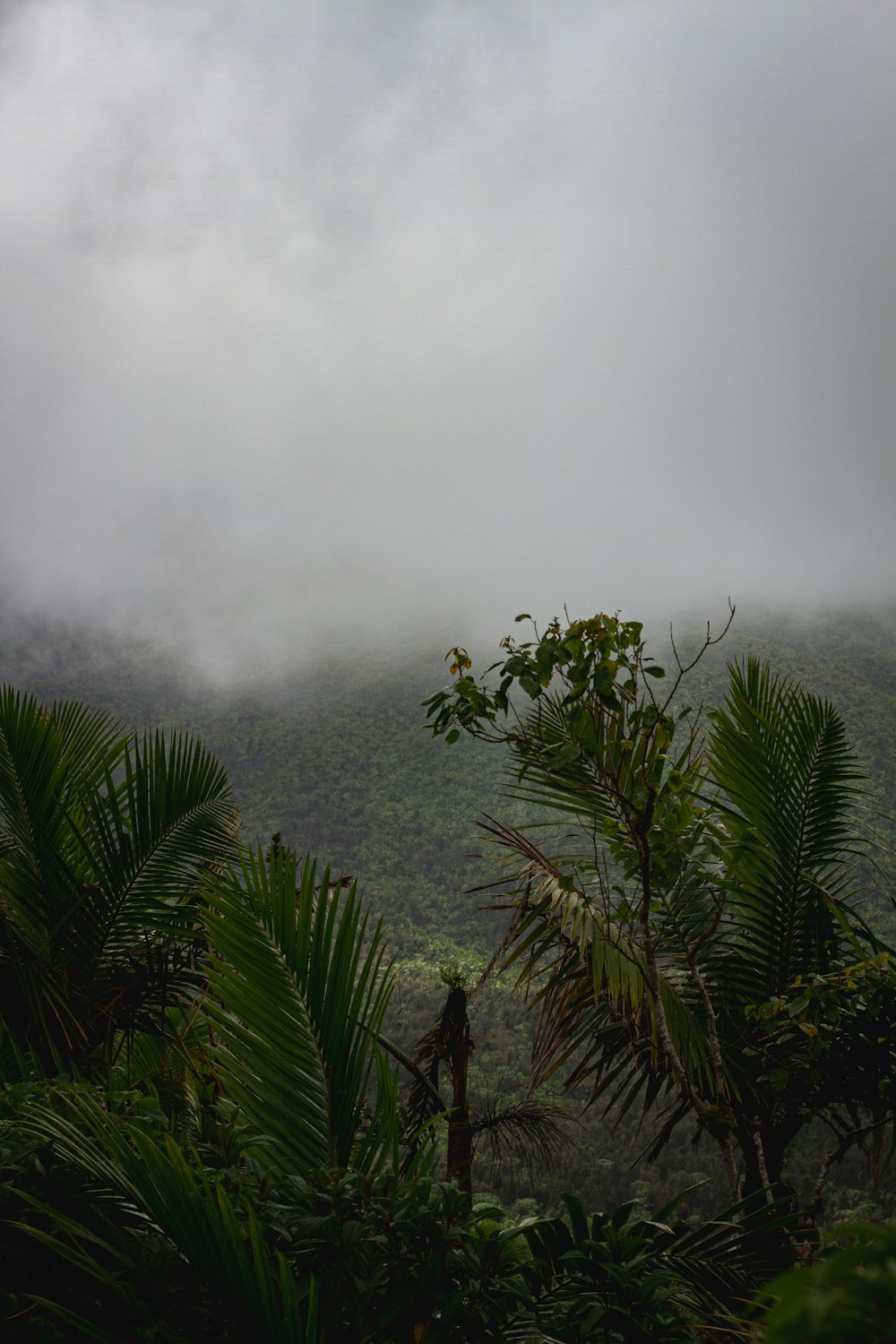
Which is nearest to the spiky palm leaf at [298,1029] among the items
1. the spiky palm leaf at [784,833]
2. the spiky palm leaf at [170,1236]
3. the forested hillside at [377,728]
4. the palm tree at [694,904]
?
the spiky palm leaf at [170,1236]

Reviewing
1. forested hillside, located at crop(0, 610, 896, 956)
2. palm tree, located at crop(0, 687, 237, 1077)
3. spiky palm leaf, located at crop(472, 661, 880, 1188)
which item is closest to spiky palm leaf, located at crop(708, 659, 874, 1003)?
spiky palm leaf, located at crop(472, 661, 880, 1188)

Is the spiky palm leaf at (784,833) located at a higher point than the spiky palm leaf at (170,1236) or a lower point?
higher

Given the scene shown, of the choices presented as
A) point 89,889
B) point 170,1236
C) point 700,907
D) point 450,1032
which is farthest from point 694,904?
point 450,1032

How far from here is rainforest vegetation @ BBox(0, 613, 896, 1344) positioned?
1.10 m

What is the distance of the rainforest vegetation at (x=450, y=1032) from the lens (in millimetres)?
1099

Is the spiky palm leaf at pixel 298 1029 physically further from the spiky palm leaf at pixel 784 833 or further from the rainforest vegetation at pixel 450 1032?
the spiky palm leaf at pixel 784 833

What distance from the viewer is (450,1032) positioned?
5121 millimetres

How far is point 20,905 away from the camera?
246 centimetres

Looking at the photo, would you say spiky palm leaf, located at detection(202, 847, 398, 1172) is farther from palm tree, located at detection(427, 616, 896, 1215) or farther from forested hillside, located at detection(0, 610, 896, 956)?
forested hillside, located at detection(0, 610, 896, 956)

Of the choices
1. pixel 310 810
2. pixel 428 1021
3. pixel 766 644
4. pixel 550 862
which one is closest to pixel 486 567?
pixel 766 644

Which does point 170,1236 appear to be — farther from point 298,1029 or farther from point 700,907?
point 700,907

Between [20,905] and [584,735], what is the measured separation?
5.61 feet

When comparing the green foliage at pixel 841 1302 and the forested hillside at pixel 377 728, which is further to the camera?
the forested hillside at pixel 377 728

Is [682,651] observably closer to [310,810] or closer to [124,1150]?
[310,810]
